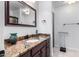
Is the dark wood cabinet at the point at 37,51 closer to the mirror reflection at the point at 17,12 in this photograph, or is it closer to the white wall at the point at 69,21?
the mirror reflection at the point at 17,12

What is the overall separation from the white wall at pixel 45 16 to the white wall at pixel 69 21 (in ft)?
4.33

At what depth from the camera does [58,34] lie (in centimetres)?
476

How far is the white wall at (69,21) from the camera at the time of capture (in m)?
4.29

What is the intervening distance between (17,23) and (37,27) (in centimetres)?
147

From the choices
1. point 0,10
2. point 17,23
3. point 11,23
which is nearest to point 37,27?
point 17,23

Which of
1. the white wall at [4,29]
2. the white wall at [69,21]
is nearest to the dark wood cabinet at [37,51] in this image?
the white wall at [4,29]

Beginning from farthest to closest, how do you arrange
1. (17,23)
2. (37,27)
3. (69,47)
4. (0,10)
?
(69,47), (37,27), (17,23), (0,10)

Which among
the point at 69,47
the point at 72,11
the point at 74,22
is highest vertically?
the point at 72,11

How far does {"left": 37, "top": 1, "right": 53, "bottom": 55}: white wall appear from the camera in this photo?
11.5 ft

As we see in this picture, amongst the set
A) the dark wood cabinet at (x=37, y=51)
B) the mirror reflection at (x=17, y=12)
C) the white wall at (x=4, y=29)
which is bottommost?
the dark wood cabinet at (x=37, y=51)

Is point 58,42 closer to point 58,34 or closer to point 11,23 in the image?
point 58,34

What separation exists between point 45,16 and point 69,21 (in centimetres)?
151

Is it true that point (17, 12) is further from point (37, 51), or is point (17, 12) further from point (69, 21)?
point (69, 21)

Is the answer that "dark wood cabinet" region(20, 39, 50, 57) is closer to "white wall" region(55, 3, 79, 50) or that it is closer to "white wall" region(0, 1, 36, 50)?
"white wall" region(0, 1, 36, 50)
